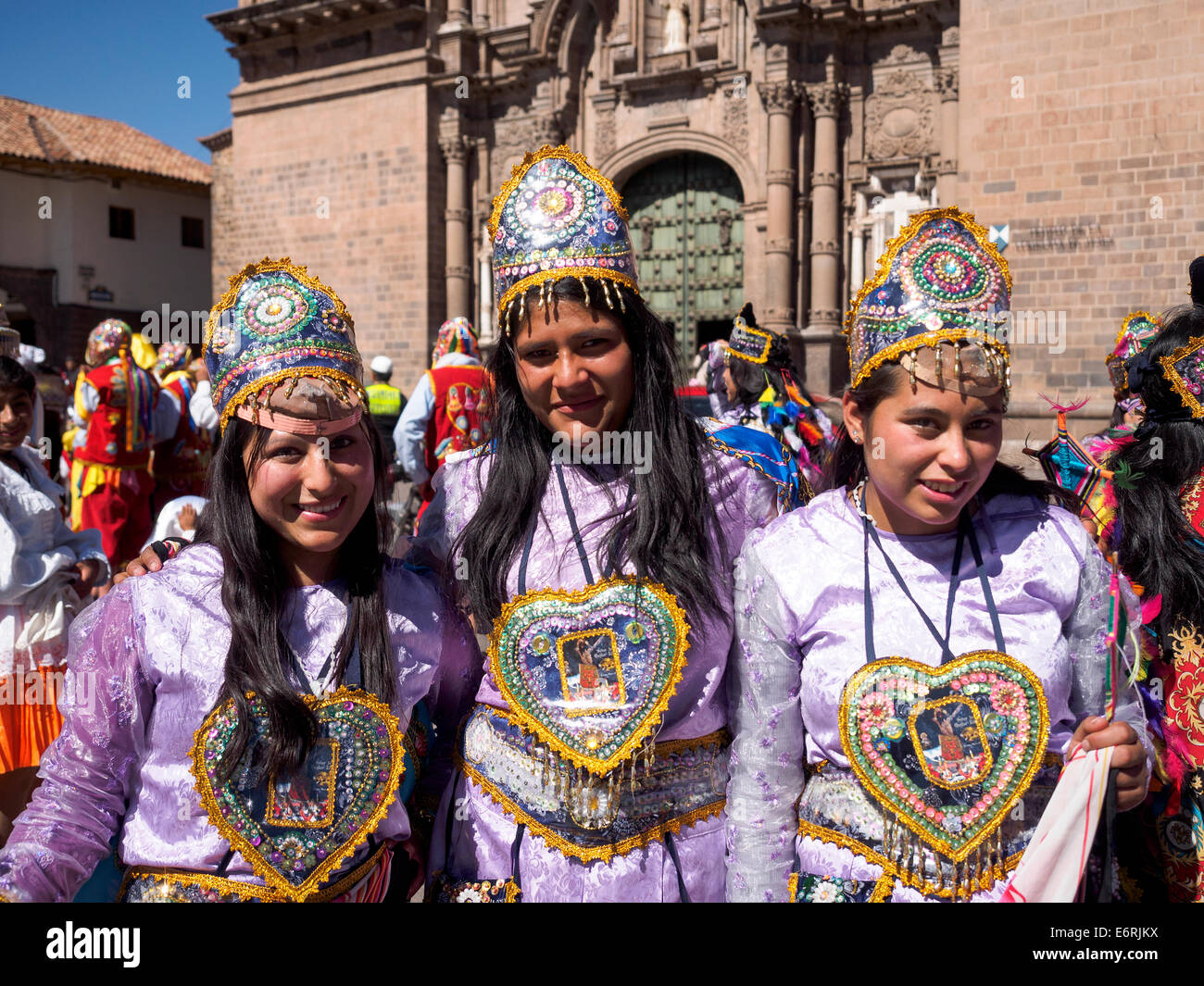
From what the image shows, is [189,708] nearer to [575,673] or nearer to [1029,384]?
[575,673]

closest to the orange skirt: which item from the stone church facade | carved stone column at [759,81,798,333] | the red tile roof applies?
the stone church facade

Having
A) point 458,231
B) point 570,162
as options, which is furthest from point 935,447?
point 458,231

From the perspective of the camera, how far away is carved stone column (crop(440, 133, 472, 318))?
16281mm

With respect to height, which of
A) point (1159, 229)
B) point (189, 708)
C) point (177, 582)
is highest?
point (1159, 229)

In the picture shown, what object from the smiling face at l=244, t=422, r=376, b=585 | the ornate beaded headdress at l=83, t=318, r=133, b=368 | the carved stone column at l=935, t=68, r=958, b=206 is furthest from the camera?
the carved stone column at l=935, t=68, r=958, b=206

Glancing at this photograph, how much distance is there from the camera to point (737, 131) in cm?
1430

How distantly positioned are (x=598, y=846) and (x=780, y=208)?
13.2 meters

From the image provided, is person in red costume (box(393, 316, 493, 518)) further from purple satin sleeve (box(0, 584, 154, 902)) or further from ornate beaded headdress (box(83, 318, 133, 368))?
purple satin sleeve (box(0, 584, 154, 902))

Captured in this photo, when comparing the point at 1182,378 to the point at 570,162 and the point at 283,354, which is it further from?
the point at 283,354

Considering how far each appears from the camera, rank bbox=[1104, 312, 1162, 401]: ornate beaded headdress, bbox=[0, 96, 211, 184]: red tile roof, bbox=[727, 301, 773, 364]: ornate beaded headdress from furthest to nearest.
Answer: bbox=[0, 96, 211, 184]: red tile roof → bbox=[727, 301, 773, 364]: ornate beaded headdress → bbox=[1104, 312, 1162, 401]: ornate beaded headdress

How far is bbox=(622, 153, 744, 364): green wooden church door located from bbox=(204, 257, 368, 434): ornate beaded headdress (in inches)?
516

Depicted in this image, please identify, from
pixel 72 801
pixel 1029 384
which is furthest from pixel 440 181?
pixel 72 801

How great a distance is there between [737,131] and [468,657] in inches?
541

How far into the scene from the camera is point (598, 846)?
68.7 inches
